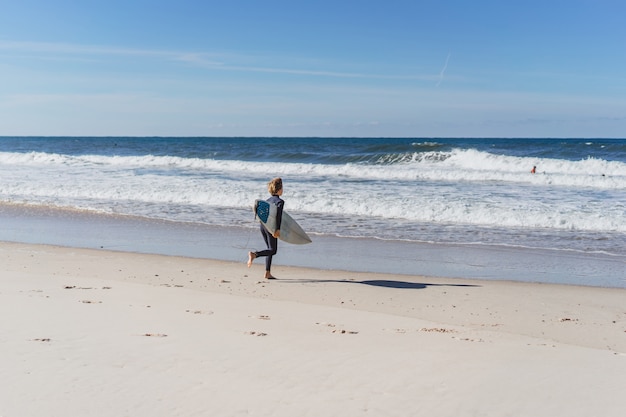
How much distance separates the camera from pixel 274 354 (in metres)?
4.96

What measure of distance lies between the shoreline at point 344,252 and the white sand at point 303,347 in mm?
980

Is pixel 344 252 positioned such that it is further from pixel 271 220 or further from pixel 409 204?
pixel 409 204

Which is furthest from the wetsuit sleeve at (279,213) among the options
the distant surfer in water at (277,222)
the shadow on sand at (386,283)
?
the shadow on sand at (386,283)

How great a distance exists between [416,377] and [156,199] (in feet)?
52.7

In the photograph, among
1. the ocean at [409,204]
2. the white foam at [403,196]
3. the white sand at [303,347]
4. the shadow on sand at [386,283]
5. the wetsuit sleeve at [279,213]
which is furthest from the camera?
the white foam at [403,196]

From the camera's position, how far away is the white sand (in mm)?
3973

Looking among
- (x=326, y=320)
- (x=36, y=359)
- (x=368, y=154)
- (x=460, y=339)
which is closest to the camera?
(x=36, y=359)

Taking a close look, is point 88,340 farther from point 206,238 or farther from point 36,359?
point 206,238

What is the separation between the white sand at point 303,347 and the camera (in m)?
3.97

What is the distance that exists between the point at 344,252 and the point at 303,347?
238 inches

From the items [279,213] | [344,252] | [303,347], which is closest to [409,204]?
[344,252]

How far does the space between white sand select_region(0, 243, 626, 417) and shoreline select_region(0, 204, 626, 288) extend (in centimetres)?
98

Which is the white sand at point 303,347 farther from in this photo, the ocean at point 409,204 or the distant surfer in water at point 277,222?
the ocean at point 409,204

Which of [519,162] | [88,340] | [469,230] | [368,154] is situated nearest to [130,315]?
[88,340]
